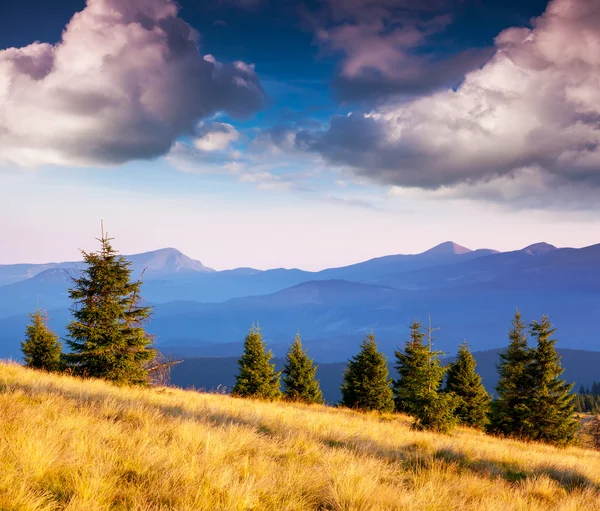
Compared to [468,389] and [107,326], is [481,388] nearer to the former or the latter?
[468,389]

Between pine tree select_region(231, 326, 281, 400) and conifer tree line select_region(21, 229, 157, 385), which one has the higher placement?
conifer tree line select_region(21, 229, 157, 385)

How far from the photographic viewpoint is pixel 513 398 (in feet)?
92.5

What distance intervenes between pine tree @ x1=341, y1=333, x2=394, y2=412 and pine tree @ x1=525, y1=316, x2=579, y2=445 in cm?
1029

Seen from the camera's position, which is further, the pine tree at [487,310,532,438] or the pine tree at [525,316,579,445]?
the pine tree at [487,310,532,438]

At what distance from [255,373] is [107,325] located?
14724 mm

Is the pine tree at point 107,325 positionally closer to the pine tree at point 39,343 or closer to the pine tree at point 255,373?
the pine tree at point 255,373

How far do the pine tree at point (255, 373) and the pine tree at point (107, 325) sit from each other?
39.6ft

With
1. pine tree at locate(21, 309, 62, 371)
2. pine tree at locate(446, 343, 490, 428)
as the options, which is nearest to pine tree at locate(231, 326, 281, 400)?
pine tree at locate(446, 343, 490, 428)

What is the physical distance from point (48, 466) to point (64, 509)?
0.81 meters

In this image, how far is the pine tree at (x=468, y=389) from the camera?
31750 millimetres

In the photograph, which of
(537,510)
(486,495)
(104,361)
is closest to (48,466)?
(486,495)

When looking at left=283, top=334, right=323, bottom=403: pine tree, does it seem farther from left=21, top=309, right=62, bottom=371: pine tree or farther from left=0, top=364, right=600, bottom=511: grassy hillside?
left=0, top=364, right=600, bottom=511: grassy hillside

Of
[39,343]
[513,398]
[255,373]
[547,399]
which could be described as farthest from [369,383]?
[39,343]

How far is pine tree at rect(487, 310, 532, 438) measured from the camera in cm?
2752
